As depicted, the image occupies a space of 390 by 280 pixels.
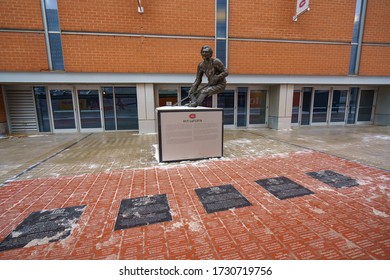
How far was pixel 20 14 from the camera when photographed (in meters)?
8.22

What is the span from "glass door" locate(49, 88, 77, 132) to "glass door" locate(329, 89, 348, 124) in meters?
15.2

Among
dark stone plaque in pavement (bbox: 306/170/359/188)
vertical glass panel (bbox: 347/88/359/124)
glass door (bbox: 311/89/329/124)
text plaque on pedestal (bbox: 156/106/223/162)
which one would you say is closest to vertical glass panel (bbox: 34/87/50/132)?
text plaque on pedestal (bbox: 156/106/223/162)

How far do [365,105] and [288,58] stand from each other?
7162 mm

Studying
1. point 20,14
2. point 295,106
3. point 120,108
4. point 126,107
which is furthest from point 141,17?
point 295,106

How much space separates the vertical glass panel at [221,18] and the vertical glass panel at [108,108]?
6210 millimetres

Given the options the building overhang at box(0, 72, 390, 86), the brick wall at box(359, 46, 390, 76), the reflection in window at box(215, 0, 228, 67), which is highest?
the reflection in window at box(215, 0, 228, 67)

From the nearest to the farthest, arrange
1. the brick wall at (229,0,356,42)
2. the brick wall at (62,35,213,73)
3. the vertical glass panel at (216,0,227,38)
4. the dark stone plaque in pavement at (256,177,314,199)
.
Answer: the dark stone plaque in pavement at (256,177,314,199) < the brick wall at (62,35,213,73) < the vertical glass panel at (216,0,227,38) < the brick wall at (229,0,356,42)

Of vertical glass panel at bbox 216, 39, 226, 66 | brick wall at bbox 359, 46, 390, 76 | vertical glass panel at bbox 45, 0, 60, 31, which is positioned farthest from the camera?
brick wall at bbox 359, 46, 390, 76

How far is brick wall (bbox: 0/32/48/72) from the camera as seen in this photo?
830 cm

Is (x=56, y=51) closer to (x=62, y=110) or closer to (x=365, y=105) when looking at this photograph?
(x=62, y=110)

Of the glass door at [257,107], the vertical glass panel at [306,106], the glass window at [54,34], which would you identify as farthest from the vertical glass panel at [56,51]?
the vertical glass panel at [306,106]

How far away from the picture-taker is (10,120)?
9.96 m

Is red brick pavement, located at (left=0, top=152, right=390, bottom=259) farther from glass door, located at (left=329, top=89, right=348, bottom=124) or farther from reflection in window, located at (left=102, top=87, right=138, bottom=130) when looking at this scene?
glass door, located at (left=329, top=89, right=348, bottom=124)

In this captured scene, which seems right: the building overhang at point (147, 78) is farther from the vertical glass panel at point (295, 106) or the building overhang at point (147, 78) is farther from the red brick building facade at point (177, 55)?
the vertical glass panel at point (295, 106)
